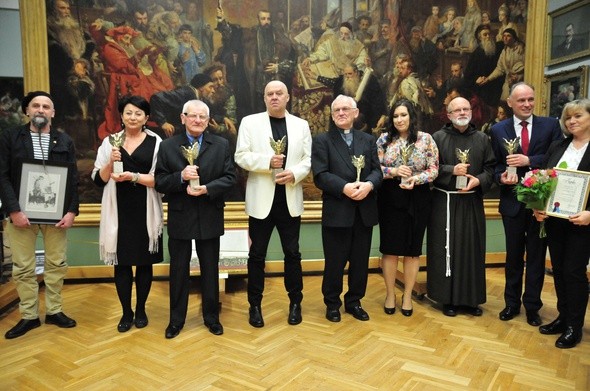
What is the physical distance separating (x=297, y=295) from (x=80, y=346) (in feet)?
6.49

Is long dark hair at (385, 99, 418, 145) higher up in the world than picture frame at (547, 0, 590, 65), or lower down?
lower down

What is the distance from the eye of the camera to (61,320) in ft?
13.4

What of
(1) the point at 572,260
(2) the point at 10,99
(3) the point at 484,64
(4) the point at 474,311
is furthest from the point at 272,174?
(2) the point at 10,99

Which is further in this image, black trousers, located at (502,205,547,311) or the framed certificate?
black trousers, located at (502,205,547,311)

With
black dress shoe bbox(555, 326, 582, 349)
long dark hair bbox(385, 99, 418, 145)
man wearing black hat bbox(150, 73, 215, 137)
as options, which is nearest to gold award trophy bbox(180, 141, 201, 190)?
long dark hair bbox(385, 99, 418, 145)

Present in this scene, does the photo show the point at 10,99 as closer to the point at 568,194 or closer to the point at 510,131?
the point at 510,131

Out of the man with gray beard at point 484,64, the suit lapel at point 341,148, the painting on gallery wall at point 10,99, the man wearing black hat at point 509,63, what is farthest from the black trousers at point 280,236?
the painting on gallery wall at point 10,99

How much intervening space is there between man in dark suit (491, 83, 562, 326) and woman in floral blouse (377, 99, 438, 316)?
2.42ft

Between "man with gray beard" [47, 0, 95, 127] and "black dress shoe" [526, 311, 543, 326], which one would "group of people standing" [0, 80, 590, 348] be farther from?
"man with gray beard" [47, 0, 95, 127]

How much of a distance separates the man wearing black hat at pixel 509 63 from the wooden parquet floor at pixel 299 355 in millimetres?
3567

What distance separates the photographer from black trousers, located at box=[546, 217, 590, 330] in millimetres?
3516

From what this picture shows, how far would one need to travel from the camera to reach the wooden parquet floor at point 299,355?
9.86 ft

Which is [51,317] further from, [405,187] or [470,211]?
[470,211]

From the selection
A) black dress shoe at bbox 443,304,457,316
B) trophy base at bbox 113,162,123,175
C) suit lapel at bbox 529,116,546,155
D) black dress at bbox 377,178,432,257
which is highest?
suit lapel at bbox 529,116,546,155
